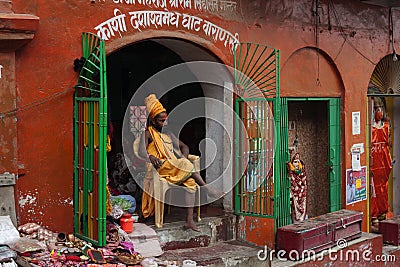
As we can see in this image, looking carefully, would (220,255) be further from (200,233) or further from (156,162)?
(156,162)

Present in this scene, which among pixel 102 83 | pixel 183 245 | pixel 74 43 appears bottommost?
pixel 183 245

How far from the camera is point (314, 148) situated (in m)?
9.56

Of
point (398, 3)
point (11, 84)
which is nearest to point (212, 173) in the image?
point (11, 84)

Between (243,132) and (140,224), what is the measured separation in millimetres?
1836

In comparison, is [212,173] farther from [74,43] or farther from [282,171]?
[74,43]

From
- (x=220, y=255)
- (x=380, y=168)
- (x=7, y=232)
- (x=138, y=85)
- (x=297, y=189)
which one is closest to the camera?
(x=7, y=232)

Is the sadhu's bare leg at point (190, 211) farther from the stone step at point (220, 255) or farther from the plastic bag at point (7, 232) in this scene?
the plastic bag at point (7, 232)

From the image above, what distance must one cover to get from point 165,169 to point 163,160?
109 mm

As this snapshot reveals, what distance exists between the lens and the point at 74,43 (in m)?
6.13

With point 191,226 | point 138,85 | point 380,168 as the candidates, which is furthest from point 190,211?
point 380,168

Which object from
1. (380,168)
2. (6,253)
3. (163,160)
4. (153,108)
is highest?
(153,108)

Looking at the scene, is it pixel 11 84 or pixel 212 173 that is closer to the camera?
pixel 11 84

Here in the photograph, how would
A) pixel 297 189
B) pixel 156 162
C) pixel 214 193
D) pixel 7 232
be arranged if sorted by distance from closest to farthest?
1. pixel 7 232
2. pixel 156 162
3. pixel 214 193
4. pixel 297 189

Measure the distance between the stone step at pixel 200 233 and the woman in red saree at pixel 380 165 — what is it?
13.4ft
